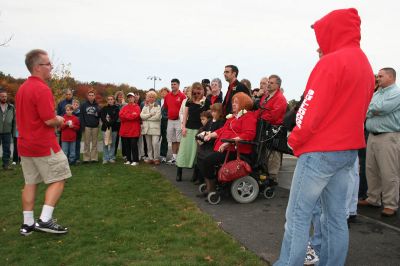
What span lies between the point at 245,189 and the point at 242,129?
102 cm

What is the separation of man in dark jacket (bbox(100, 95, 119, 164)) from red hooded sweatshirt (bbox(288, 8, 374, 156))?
891cm

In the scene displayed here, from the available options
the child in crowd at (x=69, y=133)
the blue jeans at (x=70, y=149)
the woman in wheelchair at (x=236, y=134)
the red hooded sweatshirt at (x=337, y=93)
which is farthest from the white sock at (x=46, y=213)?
the blue jeans at (x=70, y=149)

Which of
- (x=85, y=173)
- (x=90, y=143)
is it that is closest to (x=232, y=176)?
(x=85, y=173)

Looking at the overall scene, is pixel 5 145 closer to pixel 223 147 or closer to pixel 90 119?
pixel 90 119

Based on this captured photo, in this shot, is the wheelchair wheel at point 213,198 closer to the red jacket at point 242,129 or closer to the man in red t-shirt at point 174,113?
the red jacket at point 242,129

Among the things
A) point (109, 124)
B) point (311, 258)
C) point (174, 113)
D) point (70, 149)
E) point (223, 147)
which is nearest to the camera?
point (311, 258)

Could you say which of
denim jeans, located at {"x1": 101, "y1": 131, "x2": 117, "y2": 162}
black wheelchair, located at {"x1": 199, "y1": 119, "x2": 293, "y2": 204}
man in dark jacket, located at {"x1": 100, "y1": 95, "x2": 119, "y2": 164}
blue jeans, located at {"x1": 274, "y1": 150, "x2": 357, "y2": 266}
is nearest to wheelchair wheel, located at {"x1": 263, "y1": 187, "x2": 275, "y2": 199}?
black wheelchair, located at {"x1": 199, "y1": 119, "x2": 293, "y2": 204}

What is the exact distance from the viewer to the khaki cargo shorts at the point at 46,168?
512cm

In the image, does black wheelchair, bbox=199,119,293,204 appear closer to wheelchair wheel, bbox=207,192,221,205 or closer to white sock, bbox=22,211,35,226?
wheelchair wheel, bbox=207,192,221,205

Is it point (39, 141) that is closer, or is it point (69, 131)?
point (39, 141)

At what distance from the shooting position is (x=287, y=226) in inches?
126

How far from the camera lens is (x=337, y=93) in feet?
9.55

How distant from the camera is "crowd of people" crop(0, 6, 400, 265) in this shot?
296 cm

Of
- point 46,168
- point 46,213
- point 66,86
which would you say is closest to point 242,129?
point 46,168
